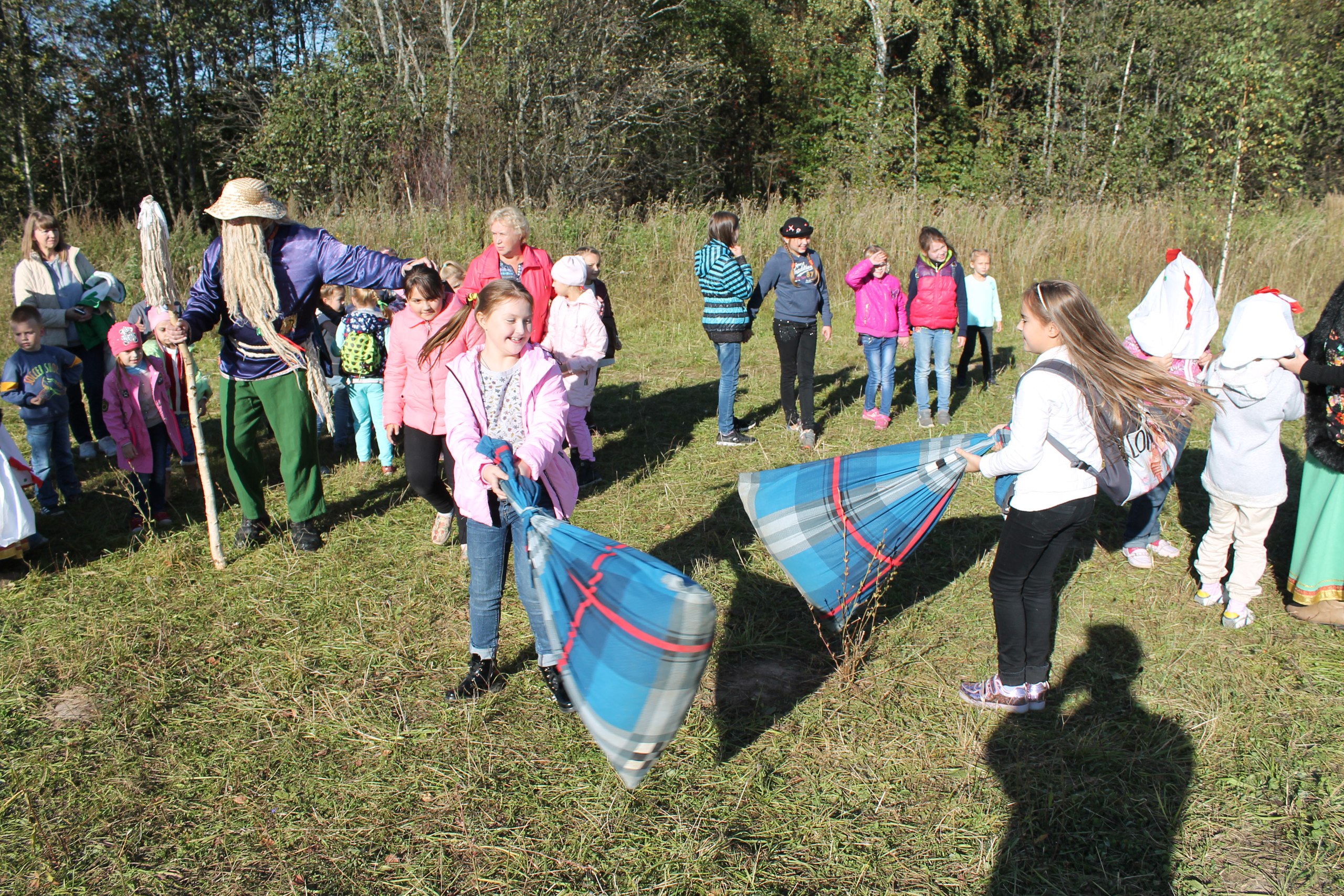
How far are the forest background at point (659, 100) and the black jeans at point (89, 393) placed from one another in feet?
25.8

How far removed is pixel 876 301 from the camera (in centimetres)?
807

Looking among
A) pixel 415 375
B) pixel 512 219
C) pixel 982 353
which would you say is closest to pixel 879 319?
pixel 982 353

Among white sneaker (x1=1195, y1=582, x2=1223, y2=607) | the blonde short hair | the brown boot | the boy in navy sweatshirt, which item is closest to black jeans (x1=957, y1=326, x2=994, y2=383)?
white sneaker (x1=1195, y1=582, x2=1223, y2=607)

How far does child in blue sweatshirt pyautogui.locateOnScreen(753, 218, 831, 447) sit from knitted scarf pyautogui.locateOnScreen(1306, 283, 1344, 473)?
3667 mm

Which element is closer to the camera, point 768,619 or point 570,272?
point 768,619

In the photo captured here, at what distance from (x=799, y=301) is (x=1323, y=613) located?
14.0ft

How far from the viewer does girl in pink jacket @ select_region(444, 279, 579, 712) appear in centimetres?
338

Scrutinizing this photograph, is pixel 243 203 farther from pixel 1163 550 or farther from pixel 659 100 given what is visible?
pixel 659 100

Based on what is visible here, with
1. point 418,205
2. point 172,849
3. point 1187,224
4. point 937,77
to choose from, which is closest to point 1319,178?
point 937,77

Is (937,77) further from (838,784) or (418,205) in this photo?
(838,784)

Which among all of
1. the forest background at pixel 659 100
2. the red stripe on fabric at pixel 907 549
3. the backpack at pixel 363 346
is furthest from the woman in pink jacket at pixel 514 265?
the forest background at pixel 659 100

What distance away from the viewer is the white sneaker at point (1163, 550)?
5.40 metres

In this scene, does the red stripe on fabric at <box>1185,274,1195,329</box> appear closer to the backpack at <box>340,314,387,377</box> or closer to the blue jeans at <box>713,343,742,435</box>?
the blue jeans at <box>713,343,742,435</box>

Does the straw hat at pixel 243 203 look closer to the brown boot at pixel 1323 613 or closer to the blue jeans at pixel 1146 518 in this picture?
the blue jeans at pixel 1146 518
